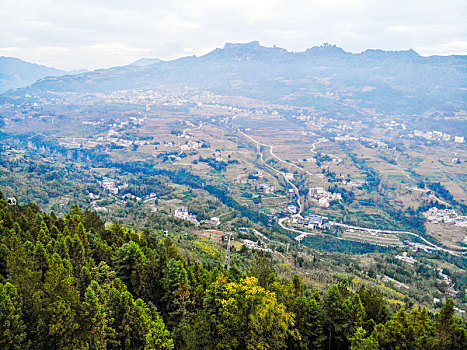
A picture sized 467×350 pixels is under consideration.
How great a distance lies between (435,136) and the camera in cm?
13488

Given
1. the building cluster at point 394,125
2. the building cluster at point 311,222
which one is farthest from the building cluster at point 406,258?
the building cluster at point 394,125

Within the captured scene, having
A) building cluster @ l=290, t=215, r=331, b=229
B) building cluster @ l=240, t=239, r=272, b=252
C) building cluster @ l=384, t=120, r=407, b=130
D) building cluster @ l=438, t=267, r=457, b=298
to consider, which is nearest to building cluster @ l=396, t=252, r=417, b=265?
building cluster @ l=438, t=267, r=457, b=298

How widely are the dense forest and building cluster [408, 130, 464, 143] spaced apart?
134157 mm

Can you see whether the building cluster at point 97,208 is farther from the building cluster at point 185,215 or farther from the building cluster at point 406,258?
the building cluster at point 406,258

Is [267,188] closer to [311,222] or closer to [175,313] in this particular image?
[311,222]

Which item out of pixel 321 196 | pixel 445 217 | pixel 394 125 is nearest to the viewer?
pixel 445 217

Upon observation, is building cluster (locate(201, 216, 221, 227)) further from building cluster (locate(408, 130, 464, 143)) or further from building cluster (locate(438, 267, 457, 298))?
building cluster (locate(408, 130, 464, 143))

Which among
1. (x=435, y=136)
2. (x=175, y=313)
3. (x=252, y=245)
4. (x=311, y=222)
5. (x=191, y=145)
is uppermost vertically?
(x=175, y=313)

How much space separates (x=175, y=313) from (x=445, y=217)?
6513 centimetres

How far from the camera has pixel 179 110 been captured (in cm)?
16412

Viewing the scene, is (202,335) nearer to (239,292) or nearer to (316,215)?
(239,292)

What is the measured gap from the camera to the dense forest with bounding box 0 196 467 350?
1308cm

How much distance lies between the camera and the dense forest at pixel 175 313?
42.9 feet

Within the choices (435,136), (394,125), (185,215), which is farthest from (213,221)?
(394,125)
